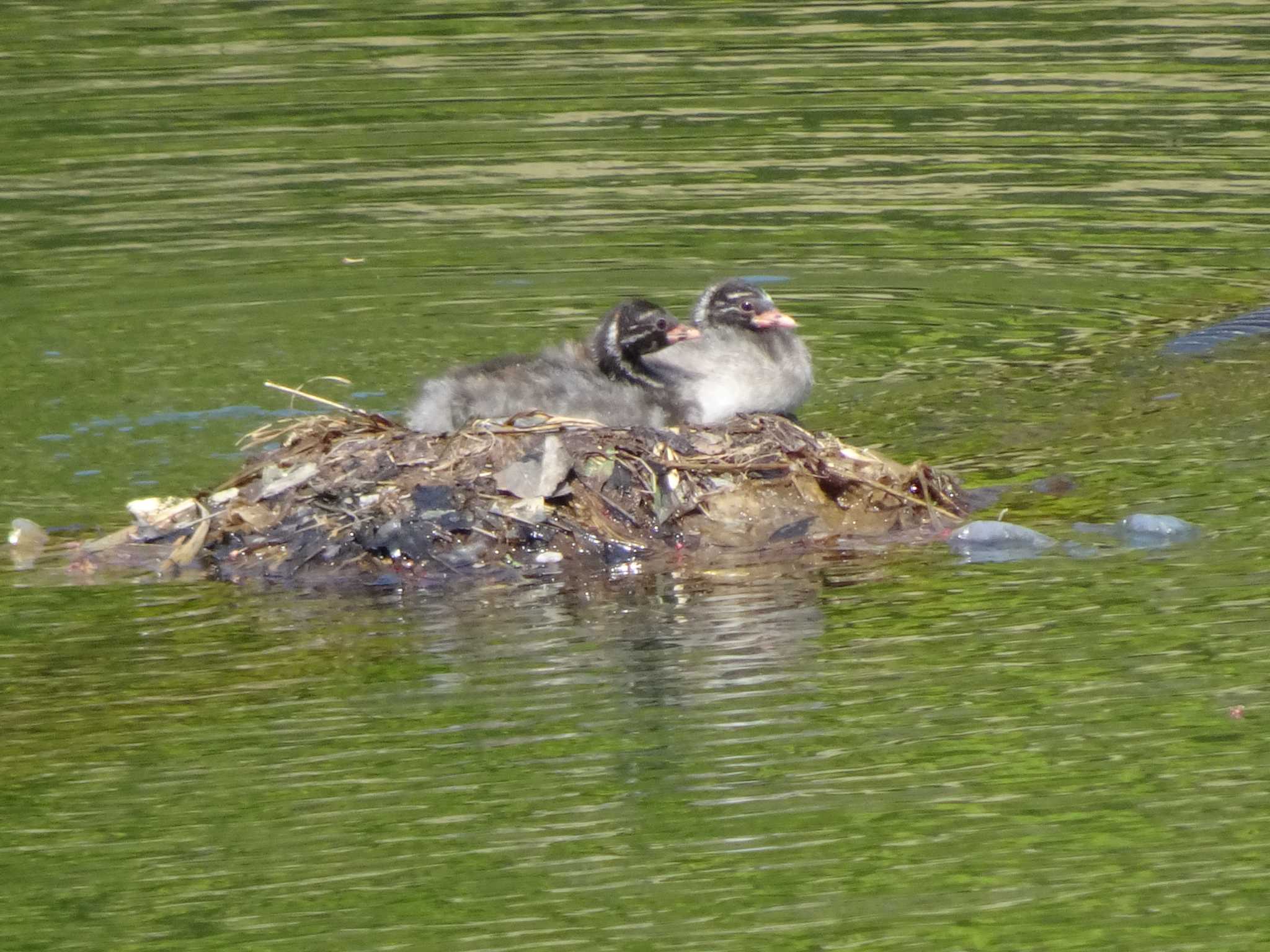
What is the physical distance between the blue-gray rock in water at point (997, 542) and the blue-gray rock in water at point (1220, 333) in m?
3.14

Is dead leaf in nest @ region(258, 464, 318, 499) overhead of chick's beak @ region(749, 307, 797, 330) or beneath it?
beneath

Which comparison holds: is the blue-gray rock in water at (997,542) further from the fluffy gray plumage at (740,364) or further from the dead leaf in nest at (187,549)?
the dead leaf in nest at (187,549)

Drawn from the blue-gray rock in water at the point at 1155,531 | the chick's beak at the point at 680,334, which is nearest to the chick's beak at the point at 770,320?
the chick's beak at the point at 680,334

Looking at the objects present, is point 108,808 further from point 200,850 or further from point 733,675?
point 733,675

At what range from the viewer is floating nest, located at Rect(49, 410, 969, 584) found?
898 cm

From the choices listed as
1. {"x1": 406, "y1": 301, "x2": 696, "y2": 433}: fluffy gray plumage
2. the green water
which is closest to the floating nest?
the green water

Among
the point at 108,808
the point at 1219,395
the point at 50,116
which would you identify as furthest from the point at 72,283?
the point at 108,808

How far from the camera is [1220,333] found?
39.4 feet

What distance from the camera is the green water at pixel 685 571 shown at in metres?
6.15

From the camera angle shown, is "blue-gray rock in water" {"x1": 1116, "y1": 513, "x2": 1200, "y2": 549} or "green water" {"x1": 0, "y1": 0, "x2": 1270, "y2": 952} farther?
"blue-gray rock in water" {"x1": 1116, "y1": 513, "x2": 1200, "y2": 549}

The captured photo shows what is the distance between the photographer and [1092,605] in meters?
8.02

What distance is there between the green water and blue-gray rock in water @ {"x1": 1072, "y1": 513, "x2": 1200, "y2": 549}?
0.41 feet

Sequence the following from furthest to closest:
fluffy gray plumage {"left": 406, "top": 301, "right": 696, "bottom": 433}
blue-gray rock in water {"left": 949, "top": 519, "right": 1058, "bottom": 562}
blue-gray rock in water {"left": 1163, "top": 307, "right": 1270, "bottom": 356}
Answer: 1. blue-gray rock in water {"left": 1163, "top": 307, "right": 1270, "bottom": 356}
2. fluffy gray plumage {"left": 406, "top": 301, "right": 696, "bottom": 433}
3. blue-gray rock in water {"left": 949, "top": 519, "right": 1058, "bottom": 562}

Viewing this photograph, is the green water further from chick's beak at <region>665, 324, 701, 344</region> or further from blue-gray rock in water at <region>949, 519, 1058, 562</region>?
chick's beak at <region>665, 324, 701, 344</region>
